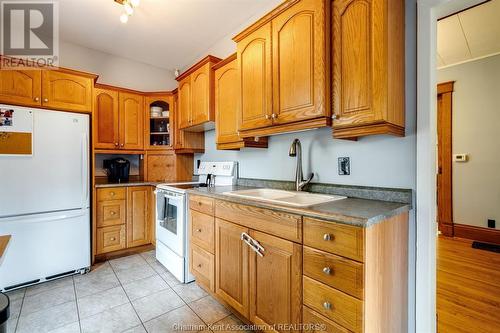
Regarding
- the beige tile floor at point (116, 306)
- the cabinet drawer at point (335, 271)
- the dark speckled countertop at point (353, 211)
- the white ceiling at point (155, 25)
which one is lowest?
the beige tile floor at point (116, 306)

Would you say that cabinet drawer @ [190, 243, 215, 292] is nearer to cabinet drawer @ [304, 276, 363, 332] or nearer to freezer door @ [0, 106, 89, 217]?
cabinet drawer @ [304, 276, 363, 332]

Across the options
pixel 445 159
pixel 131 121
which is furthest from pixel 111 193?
pixel 445 159

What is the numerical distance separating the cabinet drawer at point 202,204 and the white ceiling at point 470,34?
2.87 meters

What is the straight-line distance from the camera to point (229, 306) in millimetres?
1838

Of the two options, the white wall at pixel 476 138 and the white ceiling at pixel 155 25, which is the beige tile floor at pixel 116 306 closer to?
the white ceiling at pixel 155 25

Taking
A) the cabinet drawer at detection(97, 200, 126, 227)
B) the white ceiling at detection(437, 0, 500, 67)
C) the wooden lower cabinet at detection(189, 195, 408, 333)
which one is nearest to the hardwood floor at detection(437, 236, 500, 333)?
the wooden lower cabinet at detection(189, 195, 408, 333)

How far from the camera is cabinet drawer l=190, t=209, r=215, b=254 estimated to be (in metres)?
1.94

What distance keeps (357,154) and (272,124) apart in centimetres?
64

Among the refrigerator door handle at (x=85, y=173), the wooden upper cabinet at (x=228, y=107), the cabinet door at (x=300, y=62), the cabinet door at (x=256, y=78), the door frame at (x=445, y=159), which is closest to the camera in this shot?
the cabinet door at (x=300, y=62)

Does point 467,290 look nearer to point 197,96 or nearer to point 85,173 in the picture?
point 197,96

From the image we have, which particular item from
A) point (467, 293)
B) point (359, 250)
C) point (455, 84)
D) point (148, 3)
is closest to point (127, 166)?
point (148, 3)

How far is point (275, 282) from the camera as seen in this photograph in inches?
55.0

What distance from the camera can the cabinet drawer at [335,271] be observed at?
103cm

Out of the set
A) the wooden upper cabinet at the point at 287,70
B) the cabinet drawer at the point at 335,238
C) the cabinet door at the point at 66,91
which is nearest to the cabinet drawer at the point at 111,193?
the cabinet door at the point at 66,91
